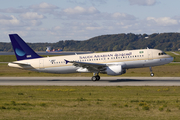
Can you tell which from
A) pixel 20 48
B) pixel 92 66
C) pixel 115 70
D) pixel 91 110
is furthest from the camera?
pixel 20 48

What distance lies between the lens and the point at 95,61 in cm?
4422

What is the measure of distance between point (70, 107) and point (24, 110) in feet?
11.8

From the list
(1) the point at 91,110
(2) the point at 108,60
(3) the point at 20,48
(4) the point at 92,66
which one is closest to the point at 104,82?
(4) the point at 92,66

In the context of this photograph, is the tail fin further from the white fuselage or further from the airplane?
the white fuselage

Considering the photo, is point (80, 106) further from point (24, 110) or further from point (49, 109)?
point (24, 110)

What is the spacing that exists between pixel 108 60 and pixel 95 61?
220 cm

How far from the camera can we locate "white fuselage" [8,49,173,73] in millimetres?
43344

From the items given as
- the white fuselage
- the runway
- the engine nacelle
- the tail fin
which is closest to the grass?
the runway

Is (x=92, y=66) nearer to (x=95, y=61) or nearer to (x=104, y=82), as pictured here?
(x=95, y=61)

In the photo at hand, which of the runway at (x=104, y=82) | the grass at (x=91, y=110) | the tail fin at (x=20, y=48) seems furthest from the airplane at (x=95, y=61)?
the grass at (x=91, y=110)

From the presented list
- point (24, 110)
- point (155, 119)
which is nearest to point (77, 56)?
point (24, 110)

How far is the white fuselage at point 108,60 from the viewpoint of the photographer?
43344 mm

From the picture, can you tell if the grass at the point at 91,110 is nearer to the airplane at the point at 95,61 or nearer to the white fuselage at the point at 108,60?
the airplane at the point at 95,61

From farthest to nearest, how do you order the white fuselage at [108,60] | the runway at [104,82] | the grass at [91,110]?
the white fuselage at [108,60] < the runway at [104,82] < the grass at [91,110]
